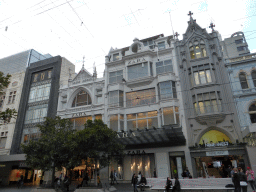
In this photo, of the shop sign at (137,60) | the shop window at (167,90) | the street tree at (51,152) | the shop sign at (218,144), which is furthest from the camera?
the shop sign at (137,60)

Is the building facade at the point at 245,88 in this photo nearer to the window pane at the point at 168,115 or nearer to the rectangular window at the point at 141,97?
the window pane at the point at 168,115

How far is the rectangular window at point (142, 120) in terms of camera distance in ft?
87.0

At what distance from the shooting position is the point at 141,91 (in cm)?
2870

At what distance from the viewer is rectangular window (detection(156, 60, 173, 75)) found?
2814 cm

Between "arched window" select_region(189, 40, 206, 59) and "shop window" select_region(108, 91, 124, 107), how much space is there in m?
11.5

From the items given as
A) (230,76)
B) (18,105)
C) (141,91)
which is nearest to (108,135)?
(141,91)

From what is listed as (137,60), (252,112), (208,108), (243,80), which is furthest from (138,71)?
(252,112)

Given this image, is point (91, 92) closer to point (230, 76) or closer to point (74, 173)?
point (74, 173)

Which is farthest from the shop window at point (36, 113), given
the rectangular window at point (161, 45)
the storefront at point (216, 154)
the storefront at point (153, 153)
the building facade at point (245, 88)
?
the building facade at point (245, 88)

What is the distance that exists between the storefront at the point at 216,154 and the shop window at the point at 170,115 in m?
3.82

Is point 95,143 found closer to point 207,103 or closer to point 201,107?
point 201,107

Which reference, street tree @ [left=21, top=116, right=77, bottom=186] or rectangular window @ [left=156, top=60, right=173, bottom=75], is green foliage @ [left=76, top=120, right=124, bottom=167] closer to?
street tree @ [left=21, top=116, right=77, bottom=186]

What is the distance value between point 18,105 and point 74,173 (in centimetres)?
1640

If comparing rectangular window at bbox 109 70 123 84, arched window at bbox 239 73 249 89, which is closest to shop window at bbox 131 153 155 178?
rectangular window at bbox 109 70 123 84
